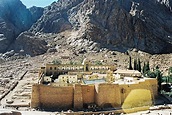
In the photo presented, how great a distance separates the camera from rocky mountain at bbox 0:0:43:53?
96688mm

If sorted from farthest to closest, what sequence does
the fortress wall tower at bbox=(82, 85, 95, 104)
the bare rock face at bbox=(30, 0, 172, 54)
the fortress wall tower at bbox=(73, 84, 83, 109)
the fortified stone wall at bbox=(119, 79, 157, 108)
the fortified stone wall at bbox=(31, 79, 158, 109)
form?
1. the bare rock face at bbox=(30, 0, 172, 54)
2. the fortified stone wall at bbox=(119, 79, 157, 108)
3. the fortress wall tower at bbox=(82, 85, 95, 104)
4. the fortress wall tower at bbox=(73, 84, 83, 109)
5. the fortified stone wall at bbox=(31, 79, 158, 109)

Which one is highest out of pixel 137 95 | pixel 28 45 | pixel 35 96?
pixel 28 45

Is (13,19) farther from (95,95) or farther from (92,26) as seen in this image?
(95,95)

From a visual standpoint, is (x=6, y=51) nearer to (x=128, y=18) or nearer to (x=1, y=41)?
(x=1, y=41)

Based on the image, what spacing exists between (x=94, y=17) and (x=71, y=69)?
4426cm

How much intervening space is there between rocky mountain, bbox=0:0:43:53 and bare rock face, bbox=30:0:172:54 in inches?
234

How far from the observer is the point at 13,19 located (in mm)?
113125

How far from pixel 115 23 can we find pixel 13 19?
39.5m

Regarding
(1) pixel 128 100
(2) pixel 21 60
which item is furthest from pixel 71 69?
(2) pixel 21 60

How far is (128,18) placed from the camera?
9850 cm

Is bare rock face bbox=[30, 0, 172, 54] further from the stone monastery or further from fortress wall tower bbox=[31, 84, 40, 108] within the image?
fortress wall tower bbox=[31, 84, 40, 108]

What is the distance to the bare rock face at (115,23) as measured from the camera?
9225cm

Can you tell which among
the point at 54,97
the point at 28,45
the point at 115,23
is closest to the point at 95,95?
the point at 54,97

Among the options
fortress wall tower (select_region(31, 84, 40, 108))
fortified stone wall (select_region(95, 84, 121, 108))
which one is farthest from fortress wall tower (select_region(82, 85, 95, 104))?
fortress wall tower (select_region(31, 84, 40, 108))
